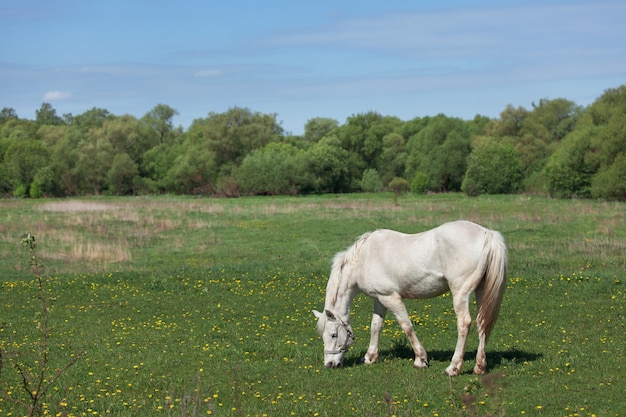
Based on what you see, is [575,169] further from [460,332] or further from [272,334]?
[460,332]

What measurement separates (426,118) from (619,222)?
223ft

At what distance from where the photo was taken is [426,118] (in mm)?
99312

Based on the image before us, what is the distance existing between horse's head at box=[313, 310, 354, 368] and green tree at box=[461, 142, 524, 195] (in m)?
55.7

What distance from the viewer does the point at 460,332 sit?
9477mm

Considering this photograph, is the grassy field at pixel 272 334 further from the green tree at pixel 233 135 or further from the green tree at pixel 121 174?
the green tree at pixel 233 135

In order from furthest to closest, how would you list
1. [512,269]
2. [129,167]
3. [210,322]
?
1. [129,167]
2. [512,269]
3. [210,322]

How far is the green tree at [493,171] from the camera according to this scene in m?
63.7

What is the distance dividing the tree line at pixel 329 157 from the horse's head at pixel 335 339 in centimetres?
4937

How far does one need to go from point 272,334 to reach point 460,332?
4285 mm

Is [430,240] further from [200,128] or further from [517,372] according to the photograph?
[200,128]

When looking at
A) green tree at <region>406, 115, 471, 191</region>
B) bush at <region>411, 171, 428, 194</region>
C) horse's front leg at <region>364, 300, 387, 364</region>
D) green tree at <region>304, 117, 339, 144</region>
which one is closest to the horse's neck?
horse's front leg at <region>364, 300, 387, 364</region>

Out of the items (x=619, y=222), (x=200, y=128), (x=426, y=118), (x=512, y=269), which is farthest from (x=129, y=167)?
(x=512, y=269)

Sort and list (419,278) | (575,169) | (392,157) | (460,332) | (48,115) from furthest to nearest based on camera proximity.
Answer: (48,115) < (392,157) < (575,169) < (419,278) < (460,332)

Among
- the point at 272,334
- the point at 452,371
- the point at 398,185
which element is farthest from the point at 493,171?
the point at 452,371
